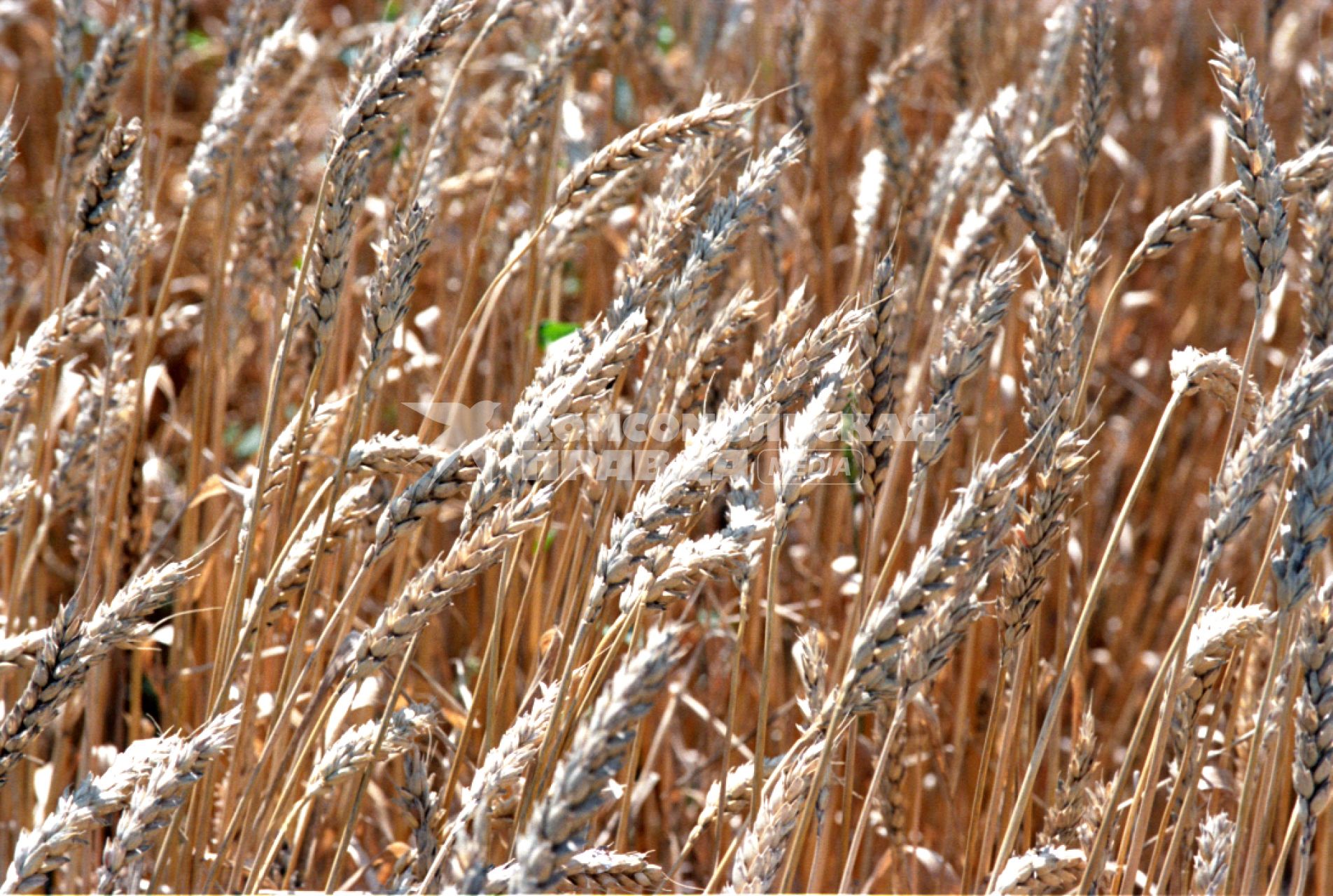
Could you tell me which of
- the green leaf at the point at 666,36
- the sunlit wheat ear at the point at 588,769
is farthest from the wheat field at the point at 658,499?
→ the green leaf at the point at 666,36

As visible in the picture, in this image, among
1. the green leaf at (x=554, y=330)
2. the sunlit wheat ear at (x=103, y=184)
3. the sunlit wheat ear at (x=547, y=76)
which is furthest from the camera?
the green leaf at (x=554, y=330)

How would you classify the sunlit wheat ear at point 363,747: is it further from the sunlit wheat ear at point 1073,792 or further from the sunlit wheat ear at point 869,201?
the sunlit wheat ear at point 869,201

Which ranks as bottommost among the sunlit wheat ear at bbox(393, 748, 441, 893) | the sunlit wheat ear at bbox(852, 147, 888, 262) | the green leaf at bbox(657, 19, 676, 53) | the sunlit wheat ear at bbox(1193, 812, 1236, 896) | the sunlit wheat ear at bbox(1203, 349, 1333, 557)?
the sunlit wheat ear at bbox(1193, 812, 1236, 896)

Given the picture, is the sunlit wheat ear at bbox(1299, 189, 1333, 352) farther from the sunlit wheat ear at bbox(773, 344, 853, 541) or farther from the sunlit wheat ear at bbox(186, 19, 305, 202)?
the sunlit wheat ear at bbox(186, 19, 305, 202)

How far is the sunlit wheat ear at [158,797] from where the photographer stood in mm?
953

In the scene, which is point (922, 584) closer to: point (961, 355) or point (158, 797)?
point (961, 355)

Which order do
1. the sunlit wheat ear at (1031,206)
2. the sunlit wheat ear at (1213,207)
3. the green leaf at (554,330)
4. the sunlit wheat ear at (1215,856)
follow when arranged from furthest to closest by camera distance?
1. the green leaf at (554,330)
2. the sunlit wheat ear at (1031,206)
3. the sunlit wheat ear at (1213,207)
4. the sunlit wheat ear at (1215,856)

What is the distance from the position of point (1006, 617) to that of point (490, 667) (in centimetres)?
59

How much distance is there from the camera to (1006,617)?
1210 millimetres

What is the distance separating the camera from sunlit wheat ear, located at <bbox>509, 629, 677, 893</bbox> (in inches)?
29.2

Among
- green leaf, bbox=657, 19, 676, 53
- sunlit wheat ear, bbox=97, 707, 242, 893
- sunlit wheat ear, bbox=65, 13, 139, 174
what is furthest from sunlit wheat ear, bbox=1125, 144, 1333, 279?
green leaf, bbox=657, 19, 676, 53

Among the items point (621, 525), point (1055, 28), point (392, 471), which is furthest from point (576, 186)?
point (1055, 28)

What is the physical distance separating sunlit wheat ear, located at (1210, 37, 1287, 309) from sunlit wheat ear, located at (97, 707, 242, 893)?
3.68 ft

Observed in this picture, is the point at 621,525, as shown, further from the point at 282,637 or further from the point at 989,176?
the point at 989,176
